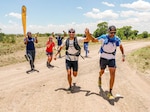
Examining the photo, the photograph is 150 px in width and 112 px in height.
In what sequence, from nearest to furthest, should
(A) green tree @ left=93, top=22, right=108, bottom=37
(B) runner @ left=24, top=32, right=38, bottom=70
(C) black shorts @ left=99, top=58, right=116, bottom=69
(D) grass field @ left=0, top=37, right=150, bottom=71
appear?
1. (C) black shorts @ left=99, top=58, right=116, bottom=69
2. (B) runner @ left=24, top=32, right=38, bottom=70
3. (D) grass field @ left=0, top=37, right=150, bottom=71
4. (A) green tree @ left=93, top=22, right=108, bottom=37

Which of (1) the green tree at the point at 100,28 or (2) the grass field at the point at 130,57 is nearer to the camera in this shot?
(2) the grass field at the point at 130,57

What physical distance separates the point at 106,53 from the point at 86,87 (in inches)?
72.3

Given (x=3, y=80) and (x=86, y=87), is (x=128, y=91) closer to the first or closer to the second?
(x=86, y=87)

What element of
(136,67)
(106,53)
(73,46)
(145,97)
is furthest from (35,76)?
(136,67)

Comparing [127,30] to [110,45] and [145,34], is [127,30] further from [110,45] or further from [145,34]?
[110,45]

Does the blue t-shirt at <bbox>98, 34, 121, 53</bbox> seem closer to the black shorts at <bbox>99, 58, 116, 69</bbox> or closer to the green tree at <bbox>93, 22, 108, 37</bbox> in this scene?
the black shorts at <bbox>99, 58, 116, 69</bbox>

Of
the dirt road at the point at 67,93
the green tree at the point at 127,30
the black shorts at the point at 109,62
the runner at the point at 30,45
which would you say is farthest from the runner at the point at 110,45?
the green tree at the point at 127,30

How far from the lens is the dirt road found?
671 centimetres

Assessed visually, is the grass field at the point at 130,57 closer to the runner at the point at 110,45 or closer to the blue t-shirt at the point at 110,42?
the runner at the point at 110,45

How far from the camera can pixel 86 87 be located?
8.86m

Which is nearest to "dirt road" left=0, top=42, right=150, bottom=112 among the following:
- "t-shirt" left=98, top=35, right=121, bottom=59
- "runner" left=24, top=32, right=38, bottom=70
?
"runner" left=24, top=32, right=38, bottom=70

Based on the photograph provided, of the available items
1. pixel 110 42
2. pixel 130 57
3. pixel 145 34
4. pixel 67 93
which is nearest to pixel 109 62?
pixel 110 42

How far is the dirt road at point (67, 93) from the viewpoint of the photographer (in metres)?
6.71

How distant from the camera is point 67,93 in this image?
8.00 m
